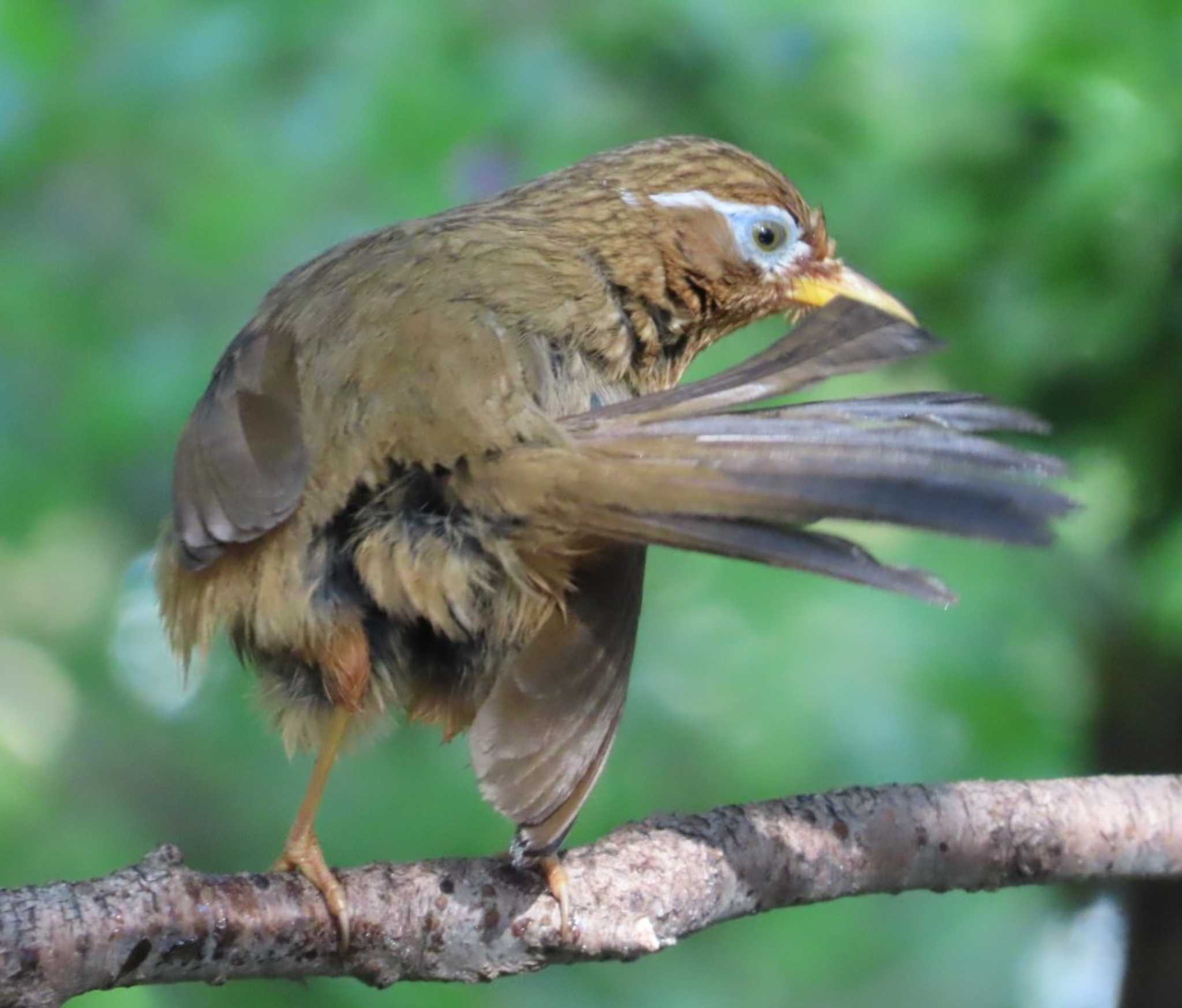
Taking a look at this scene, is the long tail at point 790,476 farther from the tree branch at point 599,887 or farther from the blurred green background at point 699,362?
the blurred green background at point 699,362

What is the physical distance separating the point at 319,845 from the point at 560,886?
1.21 ft

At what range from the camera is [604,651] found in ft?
8.51

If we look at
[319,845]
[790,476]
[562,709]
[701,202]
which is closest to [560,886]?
[562,709]

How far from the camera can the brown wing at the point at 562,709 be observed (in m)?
2.35

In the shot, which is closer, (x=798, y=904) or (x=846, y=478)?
(x=846, y=478)

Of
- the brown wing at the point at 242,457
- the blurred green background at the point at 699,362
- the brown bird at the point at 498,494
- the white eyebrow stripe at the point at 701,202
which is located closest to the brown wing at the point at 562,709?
the brown bird at the point at 498,494

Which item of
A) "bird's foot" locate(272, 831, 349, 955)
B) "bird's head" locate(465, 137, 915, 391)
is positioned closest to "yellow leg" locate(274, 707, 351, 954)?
"bird's foot" locate(272, 831, 349, 955)

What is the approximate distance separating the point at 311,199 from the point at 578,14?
2.79 feet

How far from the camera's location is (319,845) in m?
2.46

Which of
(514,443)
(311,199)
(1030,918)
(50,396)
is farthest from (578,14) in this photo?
(1030,918)

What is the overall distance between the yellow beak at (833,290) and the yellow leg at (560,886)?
4.51ft

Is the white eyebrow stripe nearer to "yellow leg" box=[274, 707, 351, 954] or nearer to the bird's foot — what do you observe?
"yellow leg" box=[274, 707, 351, 954]

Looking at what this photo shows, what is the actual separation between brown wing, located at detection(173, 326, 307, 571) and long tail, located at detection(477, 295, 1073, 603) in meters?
0.34

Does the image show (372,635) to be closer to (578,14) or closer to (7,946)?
(7,946)
